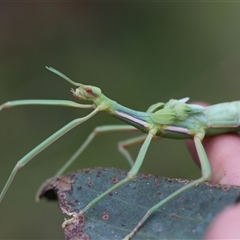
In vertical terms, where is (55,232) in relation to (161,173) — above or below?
below

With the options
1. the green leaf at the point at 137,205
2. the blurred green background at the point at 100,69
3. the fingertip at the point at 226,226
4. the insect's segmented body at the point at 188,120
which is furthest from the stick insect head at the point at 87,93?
the blurred green background at the point at 100,69

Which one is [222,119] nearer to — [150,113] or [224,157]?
[224,157]

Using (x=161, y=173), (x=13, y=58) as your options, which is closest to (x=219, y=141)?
(x=161, y=173)

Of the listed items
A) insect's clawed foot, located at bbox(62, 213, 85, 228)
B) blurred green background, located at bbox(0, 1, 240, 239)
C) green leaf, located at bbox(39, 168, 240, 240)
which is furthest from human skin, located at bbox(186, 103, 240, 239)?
blurred green background, located at bbox(0, 1, 240, 239)

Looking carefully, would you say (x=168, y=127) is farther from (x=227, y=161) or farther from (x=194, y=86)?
(x=194, y=86)

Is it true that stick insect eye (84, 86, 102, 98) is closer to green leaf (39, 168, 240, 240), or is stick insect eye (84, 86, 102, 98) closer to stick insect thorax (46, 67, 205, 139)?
stick insect thorax (46, 67, 205, 139)

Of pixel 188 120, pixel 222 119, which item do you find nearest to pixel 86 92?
pixel 188 120
